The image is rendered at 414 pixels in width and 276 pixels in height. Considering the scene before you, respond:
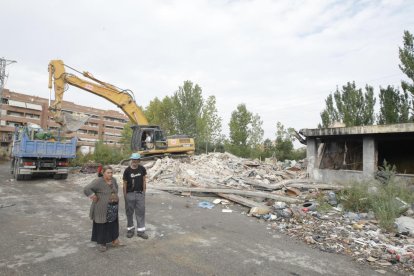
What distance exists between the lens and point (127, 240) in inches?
206

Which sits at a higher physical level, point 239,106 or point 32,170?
point 239,106

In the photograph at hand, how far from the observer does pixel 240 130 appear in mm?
27359

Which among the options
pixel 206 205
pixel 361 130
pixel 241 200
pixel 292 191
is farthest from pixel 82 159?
pixel 361 130

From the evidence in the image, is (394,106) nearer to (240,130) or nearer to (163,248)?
(240,130)

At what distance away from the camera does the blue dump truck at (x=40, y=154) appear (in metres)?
12.5

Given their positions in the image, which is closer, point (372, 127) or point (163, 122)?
point (372, 127)

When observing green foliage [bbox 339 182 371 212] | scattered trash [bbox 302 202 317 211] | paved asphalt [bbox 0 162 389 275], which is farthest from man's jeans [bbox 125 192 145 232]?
green foliage [bbox 339 182 371 212]

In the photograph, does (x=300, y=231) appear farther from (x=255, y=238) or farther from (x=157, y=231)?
(x=157, y=231)

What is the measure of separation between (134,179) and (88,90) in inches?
452

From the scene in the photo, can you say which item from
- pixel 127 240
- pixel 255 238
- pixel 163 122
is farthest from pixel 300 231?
pixel 163 122

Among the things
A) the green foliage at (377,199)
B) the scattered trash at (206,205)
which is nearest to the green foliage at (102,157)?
the scattered trash at (206,205)

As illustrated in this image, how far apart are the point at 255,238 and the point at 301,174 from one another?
28.6ft

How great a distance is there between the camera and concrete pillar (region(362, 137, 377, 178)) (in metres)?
10.8

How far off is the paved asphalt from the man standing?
219 mm
